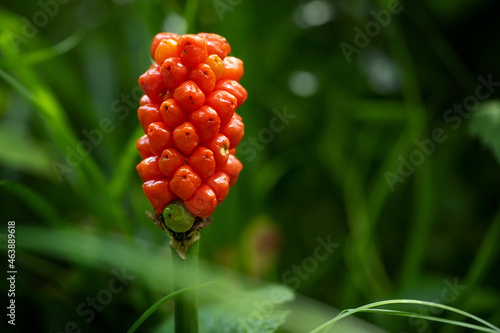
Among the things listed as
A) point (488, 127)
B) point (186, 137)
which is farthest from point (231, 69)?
point (488, 127)

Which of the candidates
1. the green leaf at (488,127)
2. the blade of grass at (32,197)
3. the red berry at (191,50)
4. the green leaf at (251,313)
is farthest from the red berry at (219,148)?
the green leaf at (488,127)

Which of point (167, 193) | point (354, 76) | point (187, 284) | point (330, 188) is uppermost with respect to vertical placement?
point (354, 76)

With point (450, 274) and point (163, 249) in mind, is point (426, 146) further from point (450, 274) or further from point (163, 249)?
point (163, 249)

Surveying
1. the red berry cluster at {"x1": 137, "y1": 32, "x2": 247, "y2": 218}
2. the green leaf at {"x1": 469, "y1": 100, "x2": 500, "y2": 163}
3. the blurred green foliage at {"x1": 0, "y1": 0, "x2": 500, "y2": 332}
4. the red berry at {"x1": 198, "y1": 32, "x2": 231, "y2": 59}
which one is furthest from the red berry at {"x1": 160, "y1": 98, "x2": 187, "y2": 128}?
the green leaf at {"x1": 469, "y1": 100, "x2": 500, "y2": 163}

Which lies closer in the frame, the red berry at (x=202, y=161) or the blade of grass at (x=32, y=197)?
the red berry at (x=202, y=161)

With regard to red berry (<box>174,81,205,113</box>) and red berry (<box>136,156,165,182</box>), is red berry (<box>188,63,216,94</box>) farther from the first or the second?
red berry (<box>136,156,165,182</box>)

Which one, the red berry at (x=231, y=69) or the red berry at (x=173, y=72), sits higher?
the red berry at (x=231, y=69)

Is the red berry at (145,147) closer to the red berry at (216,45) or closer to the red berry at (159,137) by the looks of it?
the red berry at (159,137)

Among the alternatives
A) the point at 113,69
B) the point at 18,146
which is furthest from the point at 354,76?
the point at 18,146
